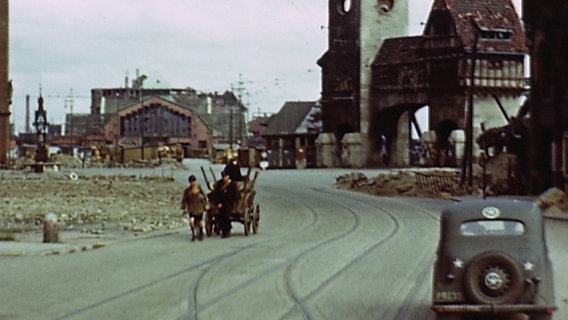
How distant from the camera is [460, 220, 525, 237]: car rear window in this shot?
10781 mm

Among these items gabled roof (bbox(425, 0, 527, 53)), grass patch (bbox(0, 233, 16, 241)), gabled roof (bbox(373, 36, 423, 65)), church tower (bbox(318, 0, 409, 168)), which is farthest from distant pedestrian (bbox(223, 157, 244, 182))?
church tower (bbox(318, 0, 409, 168))

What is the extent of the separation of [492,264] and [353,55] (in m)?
74.8

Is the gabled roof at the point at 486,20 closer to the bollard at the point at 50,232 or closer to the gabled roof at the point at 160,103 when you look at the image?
the bollard at the point at 50,232

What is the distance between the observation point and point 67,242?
21719 mm

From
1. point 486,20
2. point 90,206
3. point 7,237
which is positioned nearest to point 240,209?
point 7,237

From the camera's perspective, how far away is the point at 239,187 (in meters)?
22.8

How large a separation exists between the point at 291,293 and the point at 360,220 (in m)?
16.2

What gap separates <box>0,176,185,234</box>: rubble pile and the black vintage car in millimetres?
15525

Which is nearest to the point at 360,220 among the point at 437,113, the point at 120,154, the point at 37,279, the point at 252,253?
the point at 252,253

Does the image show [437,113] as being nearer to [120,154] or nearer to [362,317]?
[120,154]

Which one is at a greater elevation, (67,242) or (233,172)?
(233,172)

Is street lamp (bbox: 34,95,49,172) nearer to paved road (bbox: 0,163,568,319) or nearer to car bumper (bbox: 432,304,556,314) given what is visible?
paved road (bbox: 0,163,568,319)

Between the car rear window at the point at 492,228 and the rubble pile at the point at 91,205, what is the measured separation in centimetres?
1556

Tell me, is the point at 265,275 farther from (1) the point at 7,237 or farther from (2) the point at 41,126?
(2) the point at 41,126
